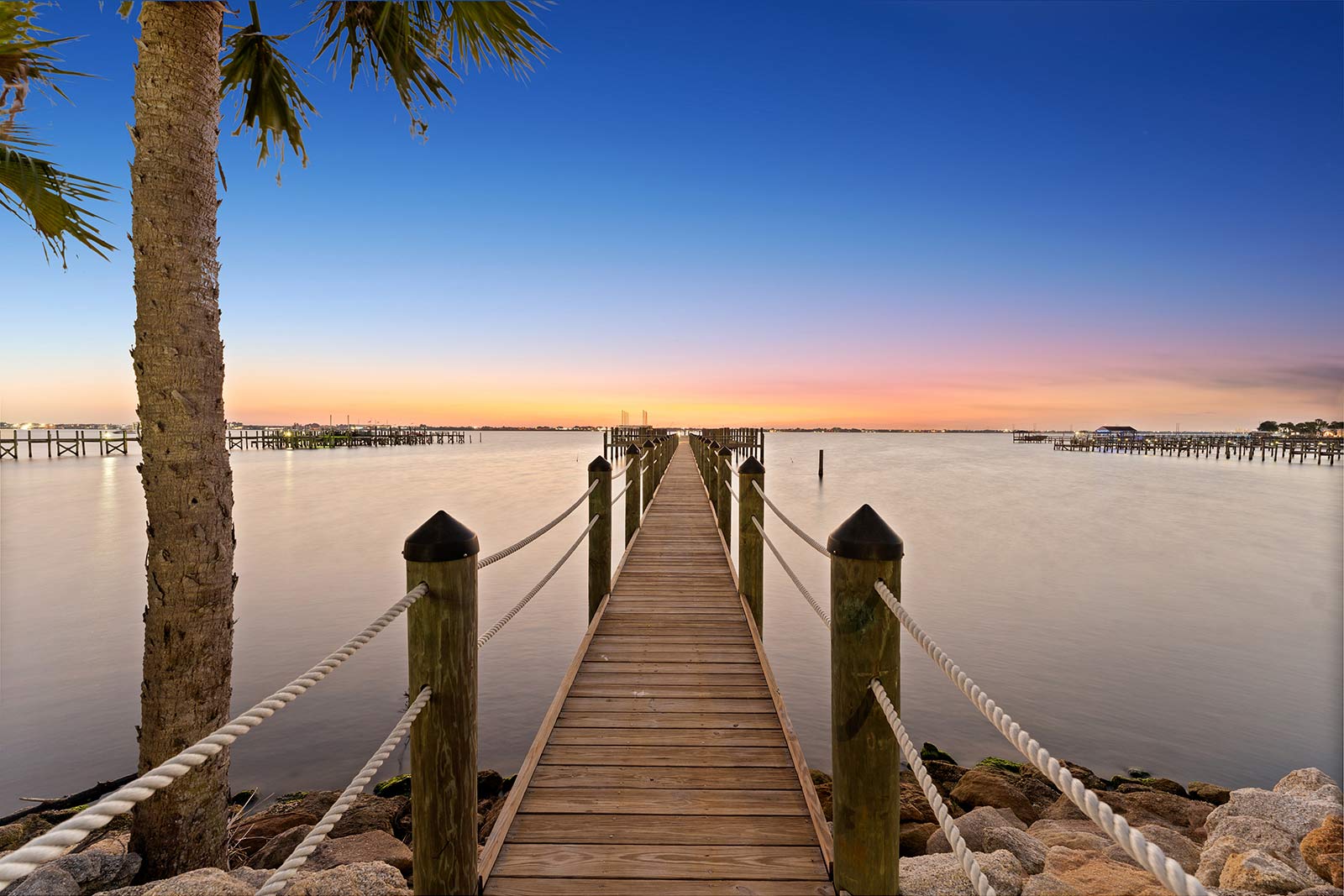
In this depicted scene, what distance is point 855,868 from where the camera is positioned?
2.21 m

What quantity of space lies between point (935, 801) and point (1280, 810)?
197 inches

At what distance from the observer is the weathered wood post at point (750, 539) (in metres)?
5.91

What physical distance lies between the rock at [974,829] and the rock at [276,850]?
13.6 feet

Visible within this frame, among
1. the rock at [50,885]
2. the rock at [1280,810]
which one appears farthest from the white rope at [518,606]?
the rock at [1280,810]

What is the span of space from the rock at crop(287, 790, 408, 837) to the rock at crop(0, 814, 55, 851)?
5.26 feet

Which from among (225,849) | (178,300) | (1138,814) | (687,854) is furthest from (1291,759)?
(178,300)

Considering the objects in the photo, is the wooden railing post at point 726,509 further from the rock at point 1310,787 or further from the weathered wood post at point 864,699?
the weathered wood post at point 864,699

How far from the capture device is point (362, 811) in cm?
490

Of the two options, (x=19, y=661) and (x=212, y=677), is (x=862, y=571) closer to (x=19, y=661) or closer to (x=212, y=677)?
(x=212, y=677)

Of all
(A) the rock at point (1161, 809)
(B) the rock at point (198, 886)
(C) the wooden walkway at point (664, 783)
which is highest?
(C) the wooden walkway at point (664, 783)

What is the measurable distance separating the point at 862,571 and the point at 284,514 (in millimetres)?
25071

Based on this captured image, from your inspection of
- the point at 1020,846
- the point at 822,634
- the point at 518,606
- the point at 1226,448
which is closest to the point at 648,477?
the point at 822,634

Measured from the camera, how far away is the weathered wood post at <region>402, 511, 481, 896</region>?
2053 mm

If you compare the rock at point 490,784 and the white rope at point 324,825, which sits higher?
the white rope at point 324,825
